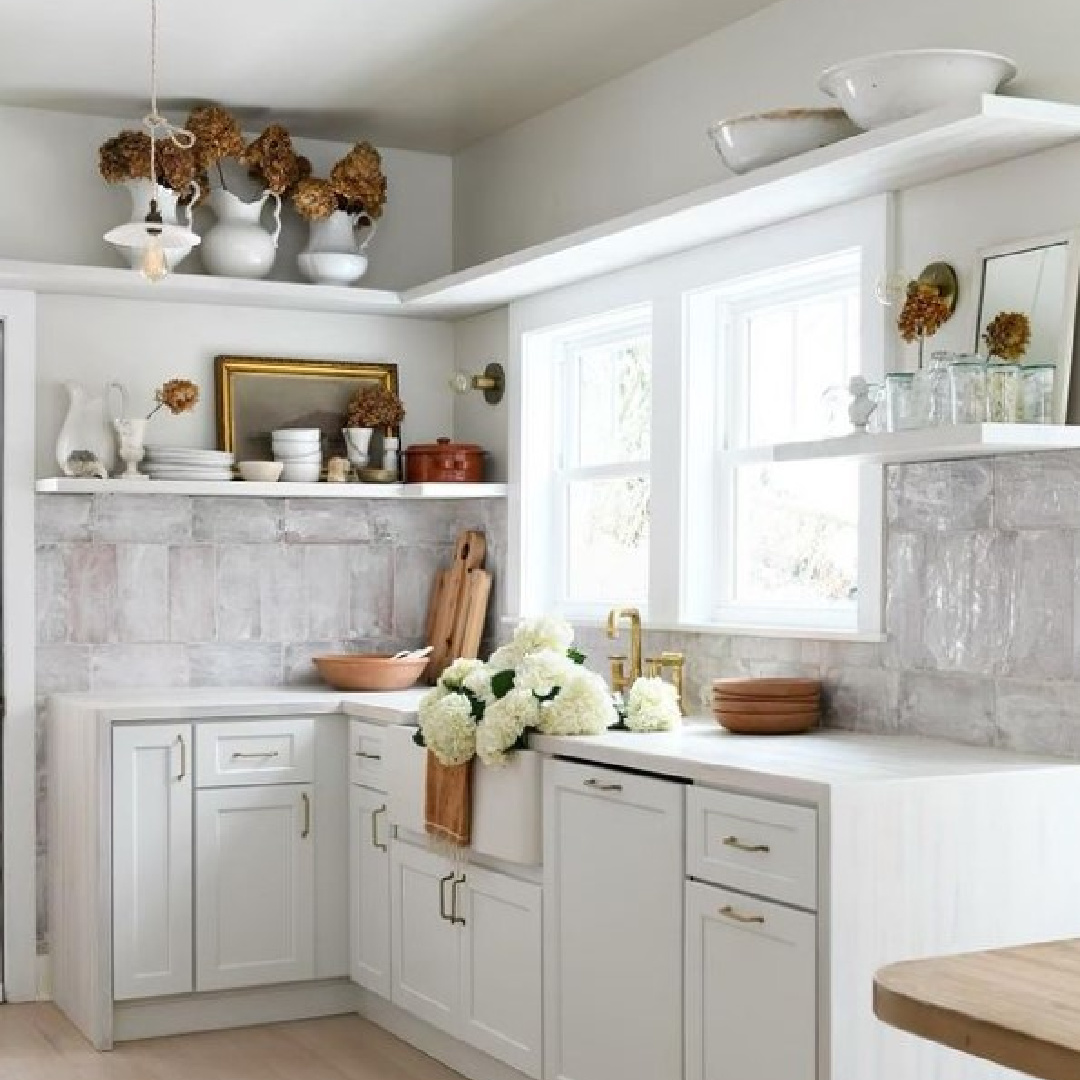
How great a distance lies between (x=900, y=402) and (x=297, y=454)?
2560 millimetres

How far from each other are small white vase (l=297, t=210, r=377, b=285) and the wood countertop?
12.5 feet

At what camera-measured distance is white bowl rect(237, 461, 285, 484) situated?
562 centimetres

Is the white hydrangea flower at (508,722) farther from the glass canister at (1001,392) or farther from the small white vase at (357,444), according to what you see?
the small white vase at (357,444)

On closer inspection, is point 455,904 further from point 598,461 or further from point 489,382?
point 489,382

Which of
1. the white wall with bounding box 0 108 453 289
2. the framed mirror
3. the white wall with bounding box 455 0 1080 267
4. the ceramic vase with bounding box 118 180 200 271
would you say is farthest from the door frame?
the framed mirror

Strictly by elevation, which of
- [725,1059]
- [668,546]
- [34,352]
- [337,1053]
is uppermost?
[34,352]

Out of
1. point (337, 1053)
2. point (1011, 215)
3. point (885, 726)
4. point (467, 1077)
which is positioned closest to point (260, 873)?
point (337, 1053)

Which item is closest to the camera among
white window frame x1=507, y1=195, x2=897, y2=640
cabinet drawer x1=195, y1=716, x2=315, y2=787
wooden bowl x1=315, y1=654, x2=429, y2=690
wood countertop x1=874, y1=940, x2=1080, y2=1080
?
wood countertop x1=874, y1=940, x2=1080, y2=1080

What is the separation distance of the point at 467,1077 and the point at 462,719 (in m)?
1.00

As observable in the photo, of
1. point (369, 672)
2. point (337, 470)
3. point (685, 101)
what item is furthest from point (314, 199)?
point (369, 672)

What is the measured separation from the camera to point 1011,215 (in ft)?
12.4

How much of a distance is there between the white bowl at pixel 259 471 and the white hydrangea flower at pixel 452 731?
57.3 inches

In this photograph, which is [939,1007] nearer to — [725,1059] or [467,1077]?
[725,1059]

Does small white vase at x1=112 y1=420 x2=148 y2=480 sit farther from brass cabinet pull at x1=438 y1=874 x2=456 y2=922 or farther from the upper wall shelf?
brass cabinet pull at x1=438 y1=874 x2=456 y2=922
